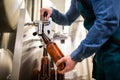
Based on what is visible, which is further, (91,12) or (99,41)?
(91,12)

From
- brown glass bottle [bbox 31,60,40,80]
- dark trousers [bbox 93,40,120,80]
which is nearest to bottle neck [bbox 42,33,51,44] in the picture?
dark trousers [bbox 93,40,120,80]

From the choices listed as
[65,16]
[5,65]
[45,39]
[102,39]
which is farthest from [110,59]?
[5,65]

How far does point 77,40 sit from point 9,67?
2.34 ft

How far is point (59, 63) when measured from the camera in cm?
81

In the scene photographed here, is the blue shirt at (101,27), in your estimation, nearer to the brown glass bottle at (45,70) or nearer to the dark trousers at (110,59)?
the dark trousers at (110,59)

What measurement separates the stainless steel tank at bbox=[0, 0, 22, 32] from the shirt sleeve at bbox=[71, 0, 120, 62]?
1.81 ft

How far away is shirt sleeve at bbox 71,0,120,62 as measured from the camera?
2.51 ft

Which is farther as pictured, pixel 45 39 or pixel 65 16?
pixel 65 16

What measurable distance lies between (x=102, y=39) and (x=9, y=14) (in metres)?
0.61

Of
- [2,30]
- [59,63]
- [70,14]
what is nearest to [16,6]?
[2,30]

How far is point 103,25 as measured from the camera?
765mm

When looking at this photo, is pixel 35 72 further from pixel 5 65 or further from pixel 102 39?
pixel 102 39

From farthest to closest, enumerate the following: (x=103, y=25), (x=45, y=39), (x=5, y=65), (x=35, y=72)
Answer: (x=35, y=72) < (x=5, y=65) < (x=45, y=39) < (x=103, y=25)

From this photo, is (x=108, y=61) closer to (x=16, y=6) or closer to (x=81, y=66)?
(x=16, y=6)
